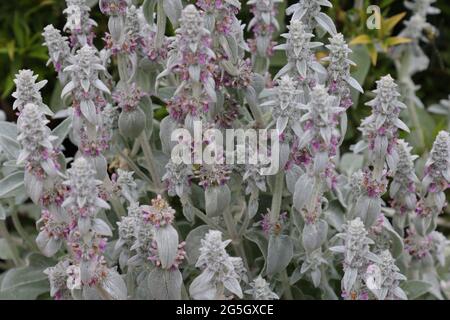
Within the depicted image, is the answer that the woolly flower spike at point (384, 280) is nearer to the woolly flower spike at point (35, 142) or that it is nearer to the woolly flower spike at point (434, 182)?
the woolly flower spike at point (434, 182)

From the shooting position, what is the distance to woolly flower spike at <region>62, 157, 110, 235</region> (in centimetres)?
110

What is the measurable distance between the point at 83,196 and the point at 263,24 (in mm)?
655

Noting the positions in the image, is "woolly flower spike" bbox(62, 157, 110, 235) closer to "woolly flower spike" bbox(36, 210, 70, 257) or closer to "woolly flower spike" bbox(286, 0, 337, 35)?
"woolly flower spike" bbox(36, 210, 70, 257)

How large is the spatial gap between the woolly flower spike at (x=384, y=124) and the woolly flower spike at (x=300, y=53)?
14 cm

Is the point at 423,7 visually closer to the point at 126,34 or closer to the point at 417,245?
the point at 417,245

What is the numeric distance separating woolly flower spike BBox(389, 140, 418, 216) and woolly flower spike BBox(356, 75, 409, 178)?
9cm

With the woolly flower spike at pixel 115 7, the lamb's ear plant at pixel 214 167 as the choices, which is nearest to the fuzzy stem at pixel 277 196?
the lamb's ear plant at pixel 214 167

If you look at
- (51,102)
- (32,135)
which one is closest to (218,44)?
(32,135)

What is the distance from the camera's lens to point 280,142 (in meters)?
1.31

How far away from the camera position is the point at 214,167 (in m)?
1.32

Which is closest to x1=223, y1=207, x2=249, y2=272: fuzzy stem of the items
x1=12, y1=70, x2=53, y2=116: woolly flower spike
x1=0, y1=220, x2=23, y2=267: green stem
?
x1=12, y1=70, x2=53, y2=116: woolly flower spike

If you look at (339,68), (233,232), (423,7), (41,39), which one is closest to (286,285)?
(233,232)

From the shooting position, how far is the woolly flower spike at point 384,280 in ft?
4.22

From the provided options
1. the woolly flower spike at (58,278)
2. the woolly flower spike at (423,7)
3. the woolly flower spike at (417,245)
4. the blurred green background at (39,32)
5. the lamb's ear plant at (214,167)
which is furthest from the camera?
the blurred green background at (39,32)
